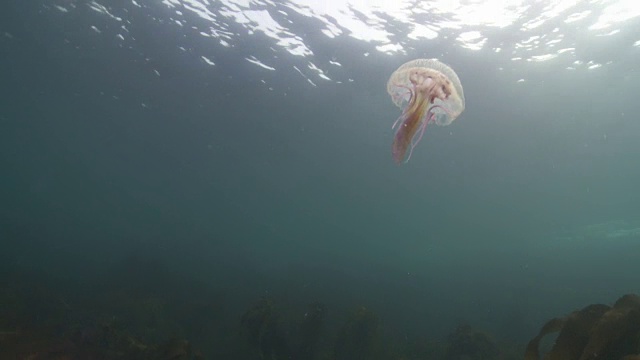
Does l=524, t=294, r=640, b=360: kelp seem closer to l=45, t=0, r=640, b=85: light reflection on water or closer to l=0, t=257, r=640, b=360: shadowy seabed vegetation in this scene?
l=0, t=257, r=640, b=360: shadowy seabed vegetation

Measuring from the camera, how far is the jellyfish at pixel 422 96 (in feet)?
12.2

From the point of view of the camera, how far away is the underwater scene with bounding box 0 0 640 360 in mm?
9773

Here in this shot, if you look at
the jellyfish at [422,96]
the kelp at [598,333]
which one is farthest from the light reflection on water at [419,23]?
the kelp at [598,333]

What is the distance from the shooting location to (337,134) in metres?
20.7

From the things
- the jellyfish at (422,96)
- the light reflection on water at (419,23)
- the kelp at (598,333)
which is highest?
the light reflection on water at (419,23)

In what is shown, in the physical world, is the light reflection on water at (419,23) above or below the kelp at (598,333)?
above

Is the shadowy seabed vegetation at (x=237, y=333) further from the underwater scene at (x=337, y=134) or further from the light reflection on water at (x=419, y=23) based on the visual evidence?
the light reflection on water at (x=419, y=23)

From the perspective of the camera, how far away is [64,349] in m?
8.56

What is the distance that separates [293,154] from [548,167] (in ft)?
51.8

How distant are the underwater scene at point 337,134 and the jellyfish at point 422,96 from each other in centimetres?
2

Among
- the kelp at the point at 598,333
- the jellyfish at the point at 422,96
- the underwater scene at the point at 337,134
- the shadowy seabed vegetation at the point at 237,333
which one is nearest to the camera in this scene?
the kelp at the point at 598,333

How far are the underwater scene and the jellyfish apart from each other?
0.07 ft

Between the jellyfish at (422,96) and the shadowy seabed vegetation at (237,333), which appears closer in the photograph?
the shadowy seabed vegetation at (237,333)

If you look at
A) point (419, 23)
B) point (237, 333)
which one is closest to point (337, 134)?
point (419, 23)
